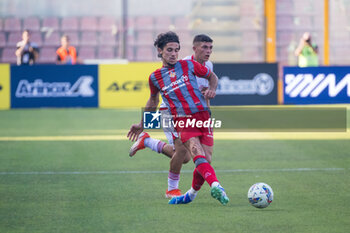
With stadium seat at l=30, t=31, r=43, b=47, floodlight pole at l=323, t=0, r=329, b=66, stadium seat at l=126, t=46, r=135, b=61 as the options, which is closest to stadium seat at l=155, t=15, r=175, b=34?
stadium seat at l=126, t=46, r=135, b=61

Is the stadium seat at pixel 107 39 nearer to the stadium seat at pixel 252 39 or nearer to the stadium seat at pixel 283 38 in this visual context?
the stadium seat at pixel 252 39

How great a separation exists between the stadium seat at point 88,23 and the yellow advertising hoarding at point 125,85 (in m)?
4.95

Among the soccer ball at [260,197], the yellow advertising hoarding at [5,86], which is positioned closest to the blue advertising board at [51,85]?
the yellow advertising hoarding at [5,86]

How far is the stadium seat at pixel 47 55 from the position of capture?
25062mm

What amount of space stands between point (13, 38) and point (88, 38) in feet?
8.85

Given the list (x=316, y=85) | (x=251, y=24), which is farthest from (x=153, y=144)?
(x=251, y=24)

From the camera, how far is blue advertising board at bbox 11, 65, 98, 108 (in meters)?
20.3

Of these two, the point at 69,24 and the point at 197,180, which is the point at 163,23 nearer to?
the point at 69,24

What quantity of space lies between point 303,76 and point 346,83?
1.20 m

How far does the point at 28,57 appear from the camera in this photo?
73.8 ft

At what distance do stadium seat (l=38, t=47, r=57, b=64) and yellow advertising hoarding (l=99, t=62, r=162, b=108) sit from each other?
4.90 m

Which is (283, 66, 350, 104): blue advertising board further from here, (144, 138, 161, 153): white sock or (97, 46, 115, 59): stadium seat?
(144, 138, 161, 153): white sock

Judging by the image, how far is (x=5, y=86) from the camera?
798 inches

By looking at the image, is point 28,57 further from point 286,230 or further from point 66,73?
point 286,230
